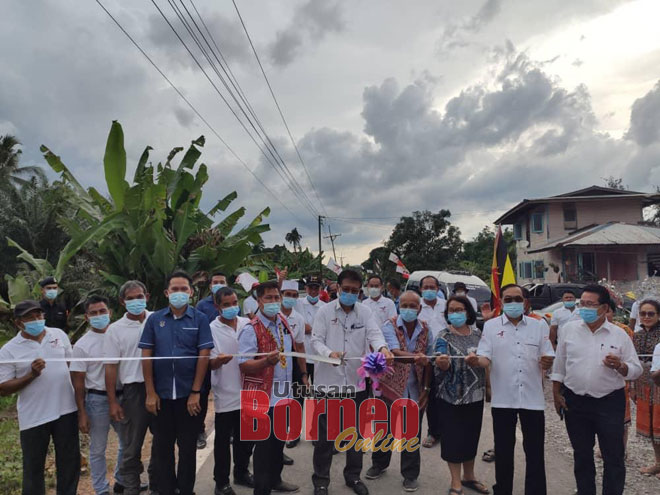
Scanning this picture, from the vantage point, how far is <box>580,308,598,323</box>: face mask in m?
4.19

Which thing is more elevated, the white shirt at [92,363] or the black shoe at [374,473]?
the white shirt at [92,363]

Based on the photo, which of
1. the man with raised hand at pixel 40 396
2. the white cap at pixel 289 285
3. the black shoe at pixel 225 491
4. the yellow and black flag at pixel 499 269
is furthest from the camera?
the white cap at pixel 289 285

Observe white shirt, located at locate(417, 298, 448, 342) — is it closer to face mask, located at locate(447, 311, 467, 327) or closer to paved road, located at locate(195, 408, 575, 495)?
paved road, located at locate(195, 408, 575, 495)

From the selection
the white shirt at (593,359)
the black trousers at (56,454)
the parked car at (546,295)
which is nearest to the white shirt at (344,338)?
the white shirt at (593,359)

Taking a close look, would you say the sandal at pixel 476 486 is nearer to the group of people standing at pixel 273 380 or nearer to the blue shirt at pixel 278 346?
the group of people standing at pixel 273 380

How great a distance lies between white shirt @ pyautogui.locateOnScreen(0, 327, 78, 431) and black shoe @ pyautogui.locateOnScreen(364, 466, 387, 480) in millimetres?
2784

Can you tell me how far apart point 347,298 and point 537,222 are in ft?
90.4

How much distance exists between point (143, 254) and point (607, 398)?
7.17 m

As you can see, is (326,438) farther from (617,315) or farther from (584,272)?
(584,272)

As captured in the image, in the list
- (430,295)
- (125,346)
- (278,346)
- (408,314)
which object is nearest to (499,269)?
(430,295)

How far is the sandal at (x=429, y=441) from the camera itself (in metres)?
5.90

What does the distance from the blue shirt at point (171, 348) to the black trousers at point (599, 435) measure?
315 centimetres

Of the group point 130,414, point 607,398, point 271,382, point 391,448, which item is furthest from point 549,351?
point 130,414

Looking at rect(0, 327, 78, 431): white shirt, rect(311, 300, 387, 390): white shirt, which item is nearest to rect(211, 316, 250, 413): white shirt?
rect(311, 300, 387, 390): white shirt
